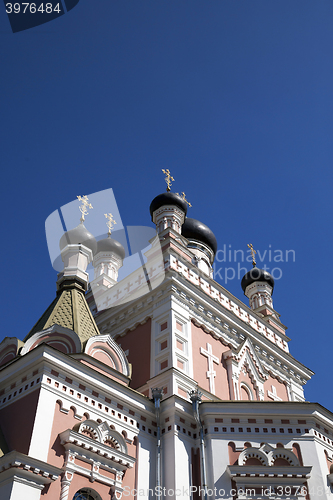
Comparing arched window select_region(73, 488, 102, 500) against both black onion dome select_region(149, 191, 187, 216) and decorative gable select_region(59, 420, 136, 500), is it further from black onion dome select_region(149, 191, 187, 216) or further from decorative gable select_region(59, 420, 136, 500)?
black onion dome select_region(149, 191, 187, 216)

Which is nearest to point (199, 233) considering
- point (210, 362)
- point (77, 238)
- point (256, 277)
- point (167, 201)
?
point (167, 201)

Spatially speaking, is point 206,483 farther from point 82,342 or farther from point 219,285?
point 219,285

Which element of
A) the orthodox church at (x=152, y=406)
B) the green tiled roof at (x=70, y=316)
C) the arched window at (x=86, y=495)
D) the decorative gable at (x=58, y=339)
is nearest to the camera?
the arched window at (x=86, y=495)

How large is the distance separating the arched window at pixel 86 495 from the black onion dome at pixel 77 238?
5.38 meters

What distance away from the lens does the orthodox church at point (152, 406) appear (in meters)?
6.23

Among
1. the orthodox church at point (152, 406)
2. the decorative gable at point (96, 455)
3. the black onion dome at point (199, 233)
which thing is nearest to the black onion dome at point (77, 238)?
the orthodox church at point (152, 406)

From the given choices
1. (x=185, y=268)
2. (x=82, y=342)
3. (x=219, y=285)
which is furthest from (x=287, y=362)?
(x=82, y=342)

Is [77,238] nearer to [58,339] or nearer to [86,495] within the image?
[58,339]

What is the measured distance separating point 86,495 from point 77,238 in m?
5.57

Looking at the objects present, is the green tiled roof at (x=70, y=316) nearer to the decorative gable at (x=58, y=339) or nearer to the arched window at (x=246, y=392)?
the decorative gable at (x=58, y=339)

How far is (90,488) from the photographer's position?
6199 mm

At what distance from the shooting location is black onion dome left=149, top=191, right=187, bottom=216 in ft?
39.1

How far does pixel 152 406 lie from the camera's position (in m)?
7.59

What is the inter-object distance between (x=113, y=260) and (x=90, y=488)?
8380 millimetres
